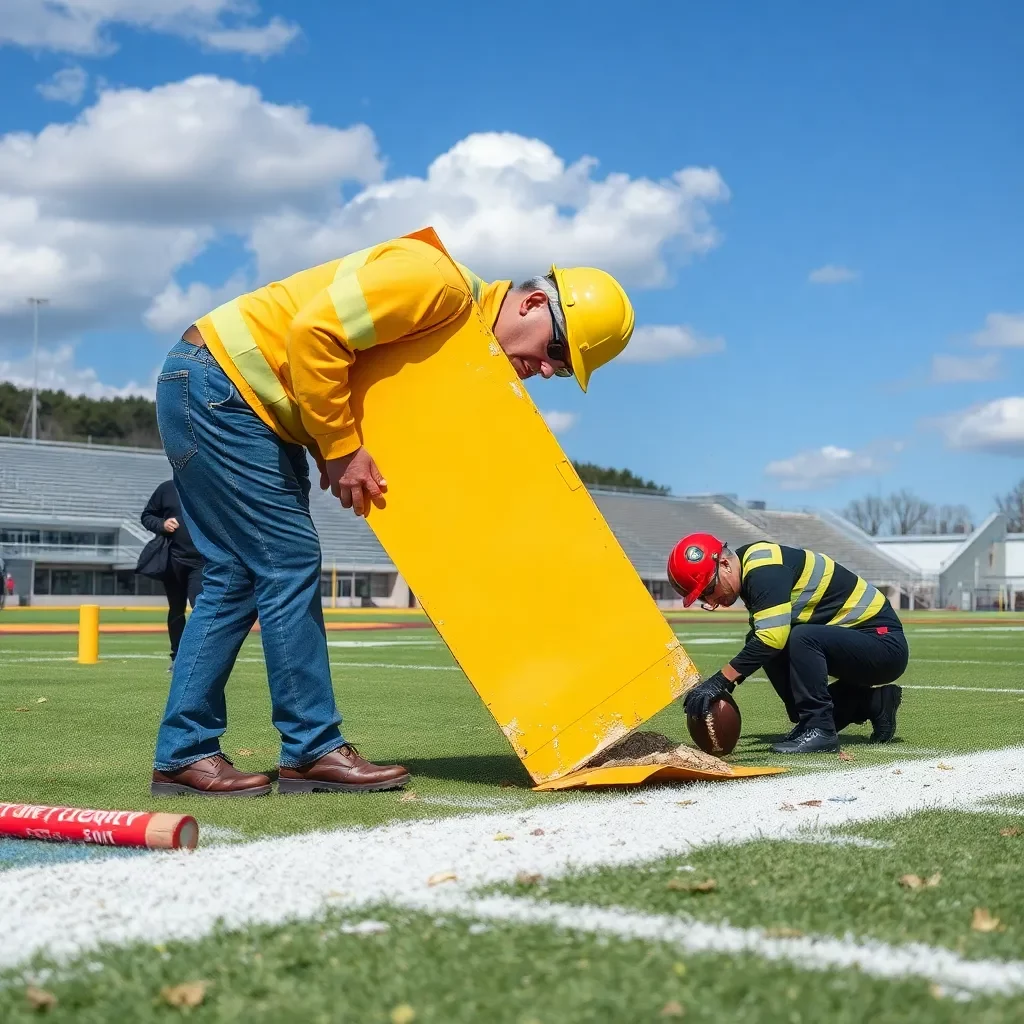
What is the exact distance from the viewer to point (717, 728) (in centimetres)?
535

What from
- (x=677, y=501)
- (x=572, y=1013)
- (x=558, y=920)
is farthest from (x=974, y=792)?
(x=677, y=501)

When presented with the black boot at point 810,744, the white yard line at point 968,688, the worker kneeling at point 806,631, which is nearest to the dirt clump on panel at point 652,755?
the worker kneeling at point 806,631

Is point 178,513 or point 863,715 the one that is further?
point 178,513

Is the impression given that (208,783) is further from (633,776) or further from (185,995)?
(185,995)

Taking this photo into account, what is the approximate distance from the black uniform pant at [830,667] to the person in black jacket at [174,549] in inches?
231

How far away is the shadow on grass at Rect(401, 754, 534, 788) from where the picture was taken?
4.96 meters

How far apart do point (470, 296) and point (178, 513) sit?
6947mm

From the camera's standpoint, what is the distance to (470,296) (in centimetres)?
460

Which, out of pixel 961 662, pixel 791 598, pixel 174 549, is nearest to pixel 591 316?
pixel 791 598

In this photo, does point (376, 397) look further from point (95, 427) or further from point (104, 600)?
point (95, 427)

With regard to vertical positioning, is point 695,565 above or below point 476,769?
above

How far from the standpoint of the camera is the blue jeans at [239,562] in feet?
15.1

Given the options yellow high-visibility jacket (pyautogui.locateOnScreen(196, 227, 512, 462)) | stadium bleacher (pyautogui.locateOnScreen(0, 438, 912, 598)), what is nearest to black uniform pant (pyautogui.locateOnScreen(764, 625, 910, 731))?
yellow high-visibility jacket (pyautogui.locateOnScreen(196, 227, 512, 462))

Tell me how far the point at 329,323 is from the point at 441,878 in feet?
6.62
